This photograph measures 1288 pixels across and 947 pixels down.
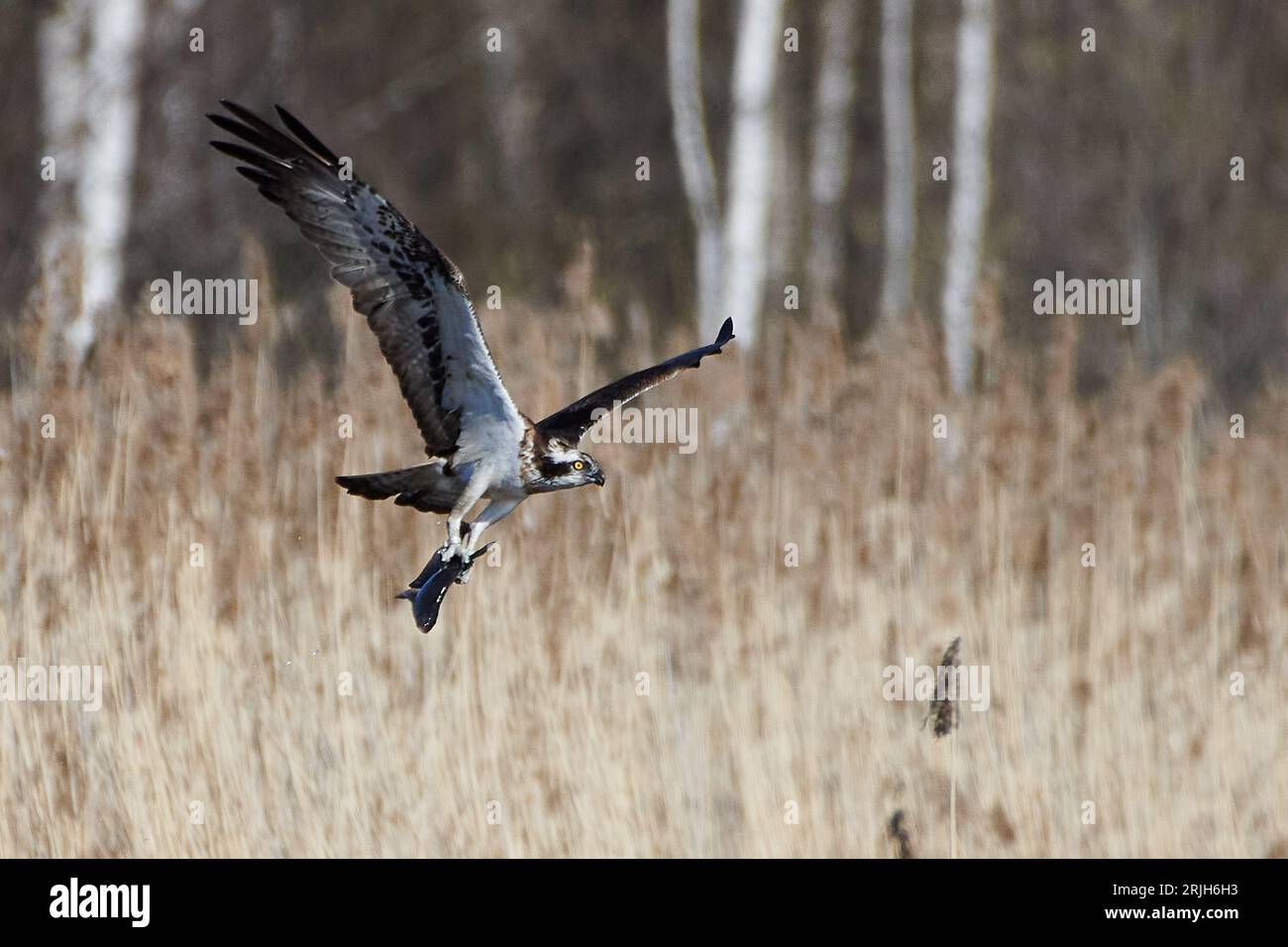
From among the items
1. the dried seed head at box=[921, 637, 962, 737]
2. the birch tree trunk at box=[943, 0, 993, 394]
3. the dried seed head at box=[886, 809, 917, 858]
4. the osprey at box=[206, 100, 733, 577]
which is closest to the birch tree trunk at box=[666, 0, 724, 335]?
the birch tree trunk at box=[943, 0, 993, 394]

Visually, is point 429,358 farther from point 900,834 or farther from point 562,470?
point 900,834

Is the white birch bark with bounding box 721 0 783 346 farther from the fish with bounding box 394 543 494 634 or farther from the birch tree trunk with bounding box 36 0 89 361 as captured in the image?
the fish with bounding box 394 543 494 634

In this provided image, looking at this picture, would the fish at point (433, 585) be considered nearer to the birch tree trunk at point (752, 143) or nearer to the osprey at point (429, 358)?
the osprey at point (429, 358)

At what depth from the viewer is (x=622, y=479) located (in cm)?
580

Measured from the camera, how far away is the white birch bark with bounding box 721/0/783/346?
12.2m

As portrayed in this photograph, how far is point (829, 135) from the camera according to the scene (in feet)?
55.4

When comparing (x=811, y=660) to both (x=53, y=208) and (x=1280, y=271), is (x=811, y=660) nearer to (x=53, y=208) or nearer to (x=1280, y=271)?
(x=53, y=208)

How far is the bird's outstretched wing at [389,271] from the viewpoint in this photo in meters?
4.68

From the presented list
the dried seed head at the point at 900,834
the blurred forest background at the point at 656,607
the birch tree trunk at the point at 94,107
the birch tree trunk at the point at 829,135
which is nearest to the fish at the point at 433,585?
the blurred forest background at the point at 656,607

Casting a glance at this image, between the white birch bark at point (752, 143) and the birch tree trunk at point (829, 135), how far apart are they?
9.74 feet

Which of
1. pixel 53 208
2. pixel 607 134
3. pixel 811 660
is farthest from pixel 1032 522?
pixel 607 134

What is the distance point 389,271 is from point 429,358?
0.28 metres

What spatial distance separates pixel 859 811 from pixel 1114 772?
0.84 metres

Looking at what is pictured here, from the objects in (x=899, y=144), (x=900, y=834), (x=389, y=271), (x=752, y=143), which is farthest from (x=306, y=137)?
(x=899, y=144)
